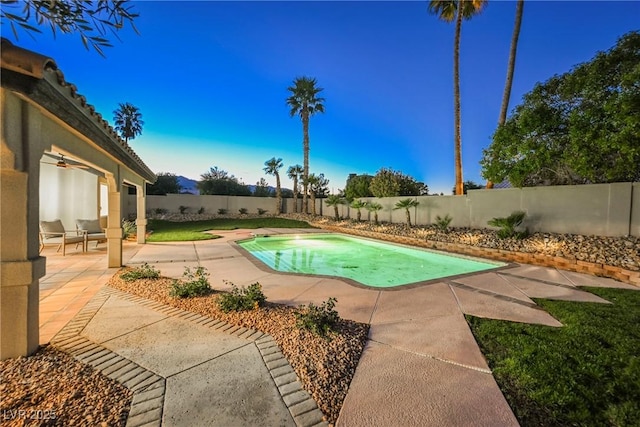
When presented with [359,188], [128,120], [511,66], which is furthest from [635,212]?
[128,120]

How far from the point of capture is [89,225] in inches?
352

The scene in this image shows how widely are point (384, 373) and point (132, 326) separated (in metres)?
2.91

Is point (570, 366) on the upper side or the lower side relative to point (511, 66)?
lower

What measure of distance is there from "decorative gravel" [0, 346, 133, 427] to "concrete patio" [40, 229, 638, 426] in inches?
8.2

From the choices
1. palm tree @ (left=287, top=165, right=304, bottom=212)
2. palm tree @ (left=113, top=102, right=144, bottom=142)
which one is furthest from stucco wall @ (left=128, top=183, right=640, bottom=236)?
palm tree @ (left=113, top=102, right=144, bottom=142)

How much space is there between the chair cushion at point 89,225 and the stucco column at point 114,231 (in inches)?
162

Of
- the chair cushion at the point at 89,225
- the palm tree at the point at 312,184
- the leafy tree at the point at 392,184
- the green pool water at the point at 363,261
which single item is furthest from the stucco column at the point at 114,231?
the palm tree at the point at 312,184

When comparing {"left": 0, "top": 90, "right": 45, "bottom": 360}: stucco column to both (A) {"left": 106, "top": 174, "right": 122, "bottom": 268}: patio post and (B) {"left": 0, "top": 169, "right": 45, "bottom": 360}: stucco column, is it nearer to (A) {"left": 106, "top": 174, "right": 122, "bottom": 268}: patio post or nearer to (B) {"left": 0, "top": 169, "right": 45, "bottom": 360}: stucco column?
(B) {"left": 0, "top": 169, "right": 45, "bottom": 360}: stucco column

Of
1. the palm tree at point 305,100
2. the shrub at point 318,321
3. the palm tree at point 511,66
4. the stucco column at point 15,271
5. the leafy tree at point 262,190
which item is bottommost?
the shrub at point 318,321

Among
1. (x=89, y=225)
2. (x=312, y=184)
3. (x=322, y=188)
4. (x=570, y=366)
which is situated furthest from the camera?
(x=322, y=188)

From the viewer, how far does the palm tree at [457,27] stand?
44.2ft

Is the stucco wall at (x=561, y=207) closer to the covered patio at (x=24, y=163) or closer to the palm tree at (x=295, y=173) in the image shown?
the covered patio at (x=24, y=163)

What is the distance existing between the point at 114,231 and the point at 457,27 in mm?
17119

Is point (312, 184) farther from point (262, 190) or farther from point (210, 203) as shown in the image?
point (210, 203)
